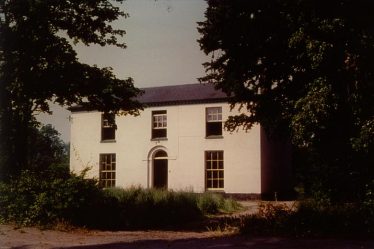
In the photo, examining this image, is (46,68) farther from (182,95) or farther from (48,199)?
(182,95)

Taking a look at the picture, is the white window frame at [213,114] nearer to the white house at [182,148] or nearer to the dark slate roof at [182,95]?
the white house at [182,148]

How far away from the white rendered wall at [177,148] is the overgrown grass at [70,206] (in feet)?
35.7

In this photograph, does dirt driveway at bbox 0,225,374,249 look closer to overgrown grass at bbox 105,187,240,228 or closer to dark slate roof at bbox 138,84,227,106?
overgrown grass at bbox 105,187,240,228

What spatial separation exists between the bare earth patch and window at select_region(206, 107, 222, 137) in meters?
16.2

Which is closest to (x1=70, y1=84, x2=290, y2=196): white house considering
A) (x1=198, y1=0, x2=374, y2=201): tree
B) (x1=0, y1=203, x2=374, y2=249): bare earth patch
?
(x1=198, y1=0, x2=374, y2=201): tree

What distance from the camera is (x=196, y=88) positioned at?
32.0 metres

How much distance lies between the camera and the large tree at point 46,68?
14.3 m

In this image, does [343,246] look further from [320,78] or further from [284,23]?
[284,23]

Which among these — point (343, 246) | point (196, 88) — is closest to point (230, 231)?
point (343, 246)

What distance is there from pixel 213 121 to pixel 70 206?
1665 centimetres

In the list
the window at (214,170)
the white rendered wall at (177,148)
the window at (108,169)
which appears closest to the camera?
the white rendered wall at (177,148)

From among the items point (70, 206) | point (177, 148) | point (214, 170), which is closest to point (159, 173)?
point (177, 148)

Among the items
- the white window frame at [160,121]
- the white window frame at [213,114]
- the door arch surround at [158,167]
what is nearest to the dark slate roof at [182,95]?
the white window frame at [213,114]

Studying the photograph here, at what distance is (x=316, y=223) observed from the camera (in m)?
12.2
